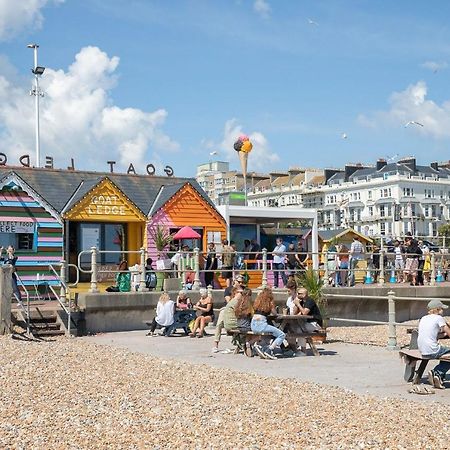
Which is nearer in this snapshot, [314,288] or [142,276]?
[314,288]

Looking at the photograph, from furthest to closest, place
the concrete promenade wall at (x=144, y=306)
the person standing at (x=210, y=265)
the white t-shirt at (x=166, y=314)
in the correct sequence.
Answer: the person standing at (x=210, y=265), the concrete promenade wall at (x=144, y=306), the white t-shirt at (x=166, y=314)

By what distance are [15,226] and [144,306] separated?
5.36m

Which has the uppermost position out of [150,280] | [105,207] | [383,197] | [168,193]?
[383,197]

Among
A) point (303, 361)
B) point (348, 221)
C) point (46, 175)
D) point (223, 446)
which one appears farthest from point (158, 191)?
point (348, 221)

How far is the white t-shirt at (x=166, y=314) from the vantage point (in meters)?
17.2

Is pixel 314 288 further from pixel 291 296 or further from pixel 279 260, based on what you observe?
pixel 279 260

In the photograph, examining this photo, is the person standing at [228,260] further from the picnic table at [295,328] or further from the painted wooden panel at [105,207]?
the picnic table at [295,328]

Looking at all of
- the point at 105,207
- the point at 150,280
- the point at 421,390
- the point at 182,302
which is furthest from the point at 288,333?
the point at 105,207

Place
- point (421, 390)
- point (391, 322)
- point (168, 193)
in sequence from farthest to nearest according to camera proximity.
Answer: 1. point (168, 193)
2. point (391, 322)
3. point (421, 390)

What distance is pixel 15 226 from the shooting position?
22.1m

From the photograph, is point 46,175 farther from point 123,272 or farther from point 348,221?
point 348,221

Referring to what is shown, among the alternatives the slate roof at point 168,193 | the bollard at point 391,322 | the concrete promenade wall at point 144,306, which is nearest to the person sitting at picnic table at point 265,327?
the bollard at point 391,322

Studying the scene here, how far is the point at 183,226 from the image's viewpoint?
2552 centimetres

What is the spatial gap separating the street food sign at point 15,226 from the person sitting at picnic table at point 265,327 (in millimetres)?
10211
